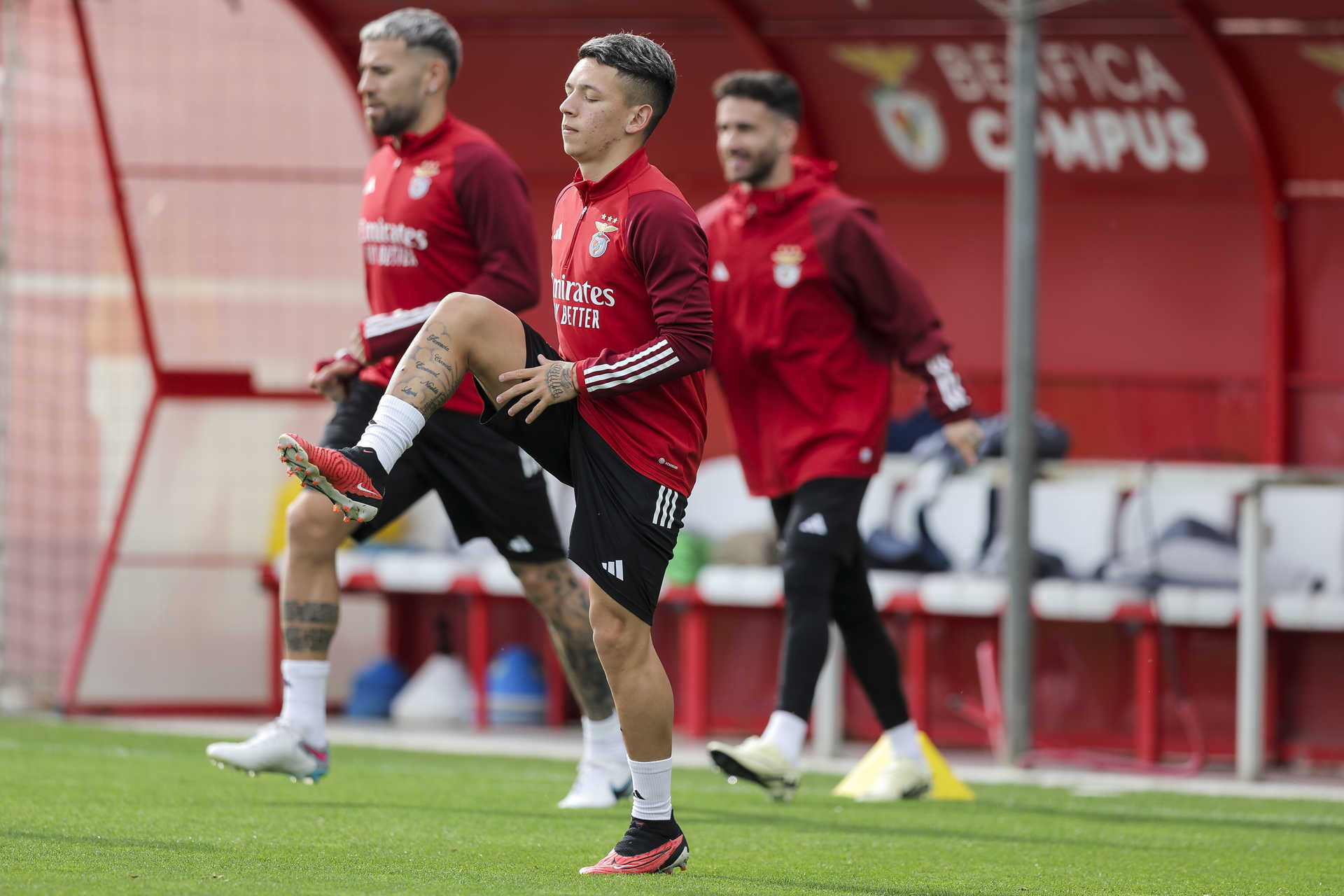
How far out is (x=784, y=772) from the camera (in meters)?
5.58

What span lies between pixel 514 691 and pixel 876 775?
128 inches

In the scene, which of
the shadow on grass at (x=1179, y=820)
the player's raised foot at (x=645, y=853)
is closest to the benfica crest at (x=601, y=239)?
the player's raised foot at (x=645, y=853)

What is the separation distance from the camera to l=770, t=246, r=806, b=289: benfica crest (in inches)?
237

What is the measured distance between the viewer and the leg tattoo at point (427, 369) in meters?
4.18

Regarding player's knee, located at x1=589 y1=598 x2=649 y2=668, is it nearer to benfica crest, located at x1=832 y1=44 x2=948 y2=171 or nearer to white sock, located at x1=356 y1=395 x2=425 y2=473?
white sock, located at x1=356 y1=395 x2=425 y2=473

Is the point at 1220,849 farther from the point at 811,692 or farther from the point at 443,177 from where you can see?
the point at 443,177

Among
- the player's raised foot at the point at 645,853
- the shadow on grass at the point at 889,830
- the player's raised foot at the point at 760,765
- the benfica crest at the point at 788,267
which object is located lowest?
the shadow on grass at the point at 889,830

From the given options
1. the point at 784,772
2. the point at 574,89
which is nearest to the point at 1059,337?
the point at 784,772

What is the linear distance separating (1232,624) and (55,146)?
6.55m

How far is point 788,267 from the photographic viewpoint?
6.04m

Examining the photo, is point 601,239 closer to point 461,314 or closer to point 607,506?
point 461,314

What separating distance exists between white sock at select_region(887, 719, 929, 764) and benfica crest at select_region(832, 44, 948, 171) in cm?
385

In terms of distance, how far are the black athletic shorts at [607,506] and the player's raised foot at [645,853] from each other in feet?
1.40

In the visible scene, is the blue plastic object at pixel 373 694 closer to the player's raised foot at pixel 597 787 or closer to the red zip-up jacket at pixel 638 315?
the player's raised foot at pixel 597 787
